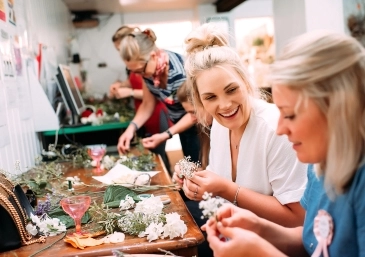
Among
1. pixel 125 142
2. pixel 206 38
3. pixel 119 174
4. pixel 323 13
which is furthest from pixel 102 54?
pixel 206 38

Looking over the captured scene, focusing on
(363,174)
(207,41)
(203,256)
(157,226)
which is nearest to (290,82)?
(363,174)

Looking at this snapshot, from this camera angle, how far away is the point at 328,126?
0.82 meters

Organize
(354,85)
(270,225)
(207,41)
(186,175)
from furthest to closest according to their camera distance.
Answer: (207,41)
(186,175)
(270,225)
(354,85)

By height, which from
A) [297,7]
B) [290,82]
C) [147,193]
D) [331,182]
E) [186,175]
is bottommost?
[147,193]

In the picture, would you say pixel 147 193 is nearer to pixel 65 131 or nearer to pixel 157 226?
pixel 157 226

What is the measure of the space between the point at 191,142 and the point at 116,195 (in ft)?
4.17

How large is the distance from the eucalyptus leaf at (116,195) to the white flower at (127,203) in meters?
0.06

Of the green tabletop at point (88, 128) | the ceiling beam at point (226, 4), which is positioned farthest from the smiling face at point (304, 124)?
the ceiling beam at point (226, 4)

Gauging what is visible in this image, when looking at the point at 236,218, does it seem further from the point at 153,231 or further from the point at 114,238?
the point at 114,238

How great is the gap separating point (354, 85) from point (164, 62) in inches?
74.7

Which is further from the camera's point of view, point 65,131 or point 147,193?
point 65,131

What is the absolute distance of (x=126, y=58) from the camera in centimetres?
266

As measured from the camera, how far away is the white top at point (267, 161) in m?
1.35

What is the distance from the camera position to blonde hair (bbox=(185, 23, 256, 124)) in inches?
58.6
